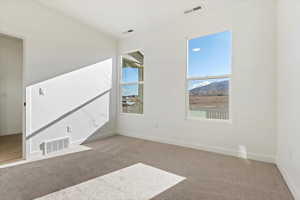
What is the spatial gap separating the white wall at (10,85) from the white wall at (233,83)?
388 centimetres

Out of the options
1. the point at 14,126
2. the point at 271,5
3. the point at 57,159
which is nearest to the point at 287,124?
the point at 271,5

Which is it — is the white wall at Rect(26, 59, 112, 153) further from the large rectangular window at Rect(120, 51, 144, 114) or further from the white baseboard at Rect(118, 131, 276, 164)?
the white baseboard at Rect(118, 131, 276, 164)

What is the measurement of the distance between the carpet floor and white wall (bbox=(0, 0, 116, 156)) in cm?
114

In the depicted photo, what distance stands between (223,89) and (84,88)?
10.3ft

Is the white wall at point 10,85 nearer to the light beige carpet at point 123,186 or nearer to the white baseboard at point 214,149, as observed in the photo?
the white baseboard at point 214,149

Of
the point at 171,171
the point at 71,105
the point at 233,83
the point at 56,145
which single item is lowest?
the point at 171,171

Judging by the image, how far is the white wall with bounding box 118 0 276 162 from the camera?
2.69 m

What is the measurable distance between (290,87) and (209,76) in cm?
151

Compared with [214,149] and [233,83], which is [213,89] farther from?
[214,149]

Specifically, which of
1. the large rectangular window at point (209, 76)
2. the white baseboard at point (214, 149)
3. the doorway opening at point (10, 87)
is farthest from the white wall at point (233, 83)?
the doorway opening at point (10, 87)

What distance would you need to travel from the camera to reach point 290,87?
6.27 feet

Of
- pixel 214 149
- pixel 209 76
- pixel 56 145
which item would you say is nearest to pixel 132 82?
pixel 209 76

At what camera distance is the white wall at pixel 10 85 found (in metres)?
4.62

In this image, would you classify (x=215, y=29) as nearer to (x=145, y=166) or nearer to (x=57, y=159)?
(x=145, y=166)
